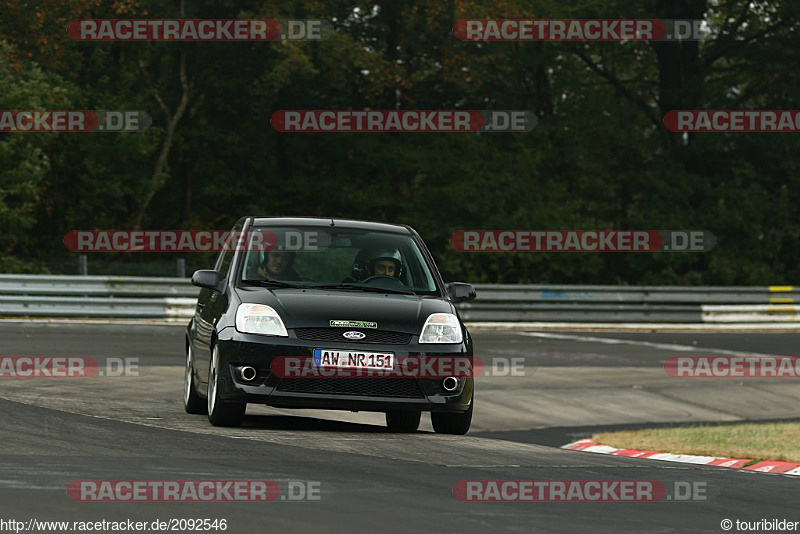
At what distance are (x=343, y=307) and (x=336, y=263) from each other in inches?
58.6

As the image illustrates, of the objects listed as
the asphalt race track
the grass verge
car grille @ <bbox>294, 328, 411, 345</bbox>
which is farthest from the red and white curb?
car grille @ <bbox>294, 328, 411, 345</bbox>

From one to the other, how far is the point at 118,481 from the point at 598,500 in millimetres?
2727

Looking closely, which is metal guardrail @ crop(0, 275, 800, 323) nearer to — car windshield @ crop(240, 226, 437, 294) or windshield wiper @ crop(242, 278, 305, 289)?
car windshield @ crop(240, 226, 437, 294)

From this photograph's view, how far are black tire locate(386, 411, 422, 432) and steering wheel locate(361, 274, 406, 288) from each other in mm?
1328

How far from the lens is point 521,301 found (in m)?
31.7

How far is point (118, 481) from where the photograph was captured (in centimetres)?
802

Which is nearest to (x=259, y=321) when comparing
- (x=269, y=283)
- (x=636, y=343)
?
(x=269, y=283)

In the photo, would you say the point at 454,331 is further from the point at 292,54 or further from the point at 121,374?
the point at 292,54

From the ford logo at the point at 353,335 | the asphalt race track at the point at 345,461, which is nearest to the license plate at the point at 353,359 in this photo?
the ford logo at the point at 353,335

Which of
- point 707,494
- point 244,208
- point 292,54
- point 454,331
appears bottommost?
point 707,494

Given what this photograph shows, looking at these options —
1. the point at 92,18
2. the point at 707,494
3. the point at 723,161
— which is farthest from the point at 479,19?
the point at 707,494

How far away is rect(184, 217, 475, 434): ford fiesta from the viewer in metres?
10.5

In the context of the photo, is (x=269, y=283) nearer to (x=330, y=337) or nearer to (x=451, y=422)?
(x=330, y=337)

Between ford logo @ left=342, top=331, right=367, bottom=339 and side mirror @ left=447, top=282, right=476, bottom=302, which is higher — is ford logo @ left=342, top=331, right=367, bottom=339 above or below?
below
